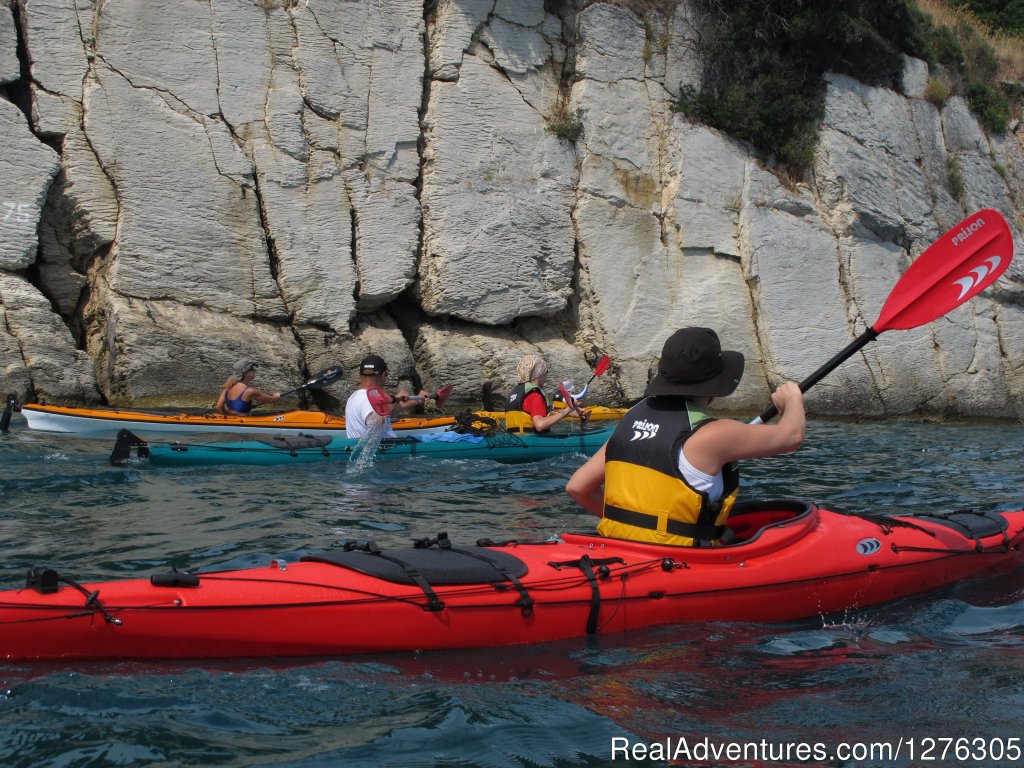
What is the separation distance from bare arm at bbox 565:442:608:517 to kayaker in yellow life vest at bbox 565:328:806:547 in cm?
13

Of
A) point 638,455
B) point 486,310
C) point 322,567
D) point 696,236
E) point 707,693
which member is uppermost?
point 696,236

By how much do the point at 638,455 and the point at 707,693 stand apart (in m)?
0.98

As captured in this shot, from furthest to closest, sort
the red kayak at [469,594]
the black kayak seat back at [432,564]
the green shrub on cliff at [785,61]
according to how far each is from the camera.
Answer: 1. the green shrub on cliff at [785,61]
2. the black kayak seat back at [432,564]
3. the red kayak at [469,594]

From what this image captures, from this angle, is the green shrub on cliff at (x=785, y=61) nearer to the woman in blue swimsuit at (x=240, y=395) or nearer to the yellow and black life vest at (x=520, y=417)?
the yellow and black life vest at (x=520, y=417)

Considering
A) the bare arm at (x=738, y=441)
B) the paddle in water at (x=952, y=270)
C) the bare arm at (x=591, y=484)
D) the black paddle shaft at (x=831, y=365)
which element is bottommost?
the bare arm at (x=591, y=484)

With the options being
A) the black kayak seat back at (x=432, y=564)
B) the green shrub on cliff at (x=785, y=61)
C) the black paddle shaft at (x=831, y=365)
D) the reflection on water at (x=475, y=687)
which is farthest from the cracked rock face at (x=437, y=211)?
the black kayak seat back at (x=432, y=564)

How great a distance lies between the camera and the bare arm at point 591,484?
13.5ft

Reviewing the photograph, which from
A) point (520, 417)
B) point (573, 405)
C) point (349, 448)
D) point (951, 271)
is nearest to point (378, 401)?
point (349, 448)

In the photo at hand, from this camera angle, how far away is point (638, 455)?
Answer: 3834mm

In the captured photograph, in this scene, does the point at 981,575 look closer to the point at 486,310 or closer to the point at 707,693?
the point at 707,693

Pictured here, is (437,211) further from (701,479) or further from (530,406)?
(701,479)

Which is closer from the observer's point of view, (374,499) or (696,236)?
(374,499)

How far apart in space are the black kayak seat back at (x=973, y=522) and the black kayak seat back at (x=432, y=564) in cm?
234

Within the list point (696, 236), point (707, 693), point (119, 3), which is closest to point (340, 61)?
point (119, 3)
